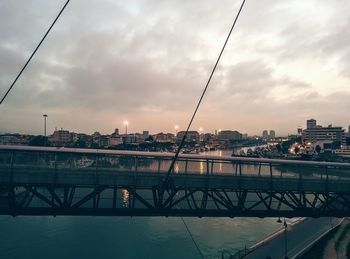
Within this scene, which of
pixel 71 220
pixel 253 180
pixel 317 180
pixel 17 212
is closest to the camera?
pixel 17 212

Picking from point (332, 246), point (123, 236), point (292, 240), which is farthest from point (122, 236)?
point (332, 246)

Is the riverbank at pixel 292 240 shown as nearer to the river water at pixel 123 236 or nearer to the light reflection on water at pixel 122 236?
the river water at pixel 123 236

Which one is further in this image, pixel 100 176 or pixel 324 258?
pixel 324 258

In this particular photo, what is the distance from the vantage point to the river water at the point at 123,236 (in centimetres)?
3628

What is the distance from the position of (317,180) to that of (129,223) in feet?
A: 117

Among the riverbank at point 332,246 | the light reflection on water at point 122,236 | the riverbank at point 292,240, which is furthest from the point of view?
the light reflection on water at point 122,236

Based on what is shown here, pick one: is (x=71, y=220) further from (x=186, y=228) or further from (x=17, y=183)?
(x=17, y=183)

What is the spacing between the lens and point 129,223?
163 ft

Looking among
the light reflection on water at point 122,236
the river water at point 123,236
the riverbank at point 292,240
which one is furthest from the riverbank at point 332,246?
the light reflection on water at point 122,236

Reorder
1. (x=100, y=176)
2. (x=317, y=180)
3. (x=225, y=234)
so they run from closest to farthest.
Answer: (x=100, y=176), (x=317, y=180), (x=225, y=234)

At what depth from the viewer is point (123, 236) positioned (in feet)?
140

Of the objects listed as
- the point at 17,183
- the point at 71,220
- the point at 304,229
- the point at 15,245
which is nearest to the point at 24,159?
the point at 17,183

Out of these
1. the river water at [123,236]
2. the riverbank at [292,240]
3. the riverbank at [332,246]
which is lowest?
the river water at [123,236]

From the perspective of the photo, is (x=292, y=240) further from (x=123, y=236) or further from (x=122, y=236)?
(x=122, y=236)
